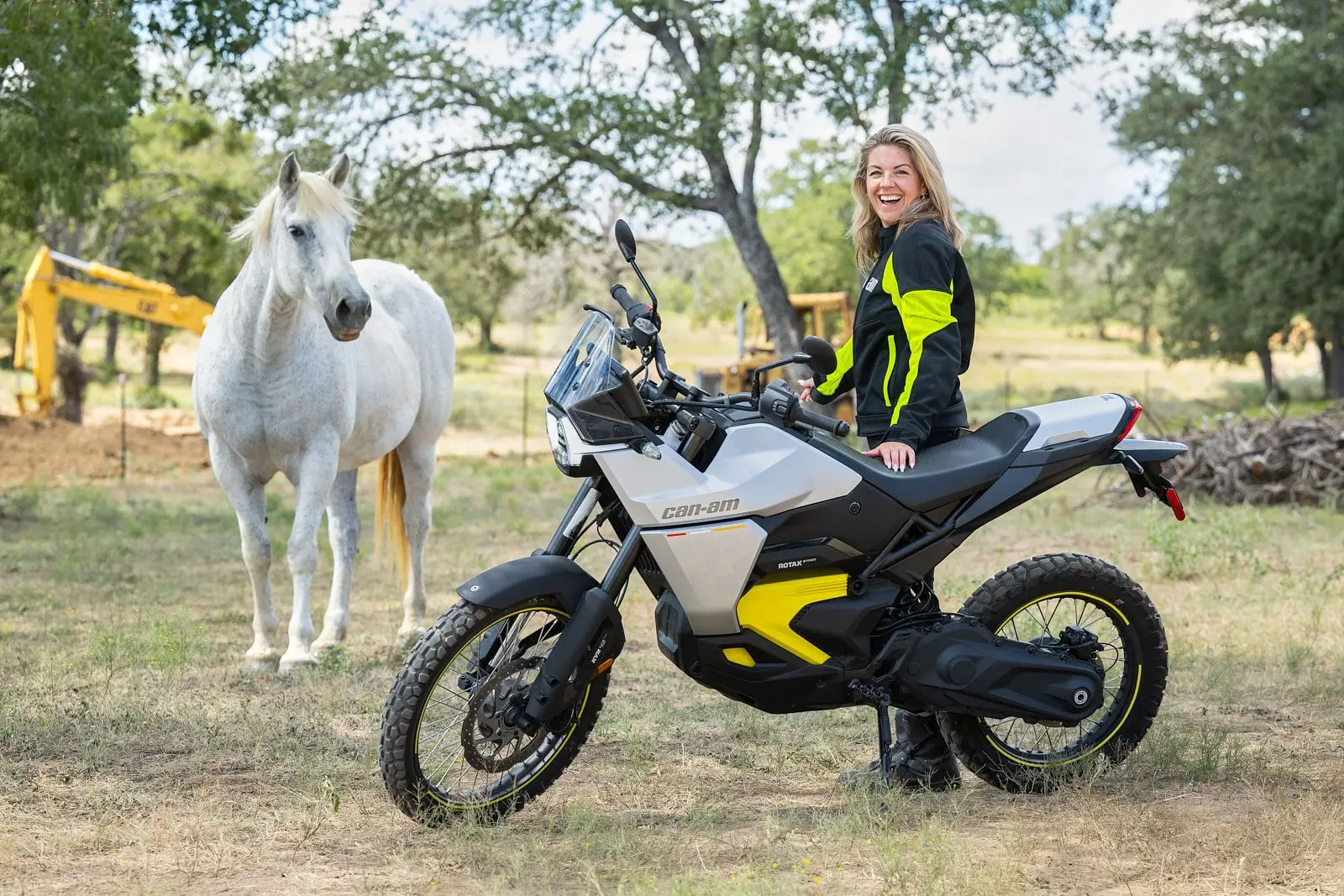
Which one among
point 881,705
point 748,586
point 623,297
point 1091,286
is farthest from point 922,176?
point 1091,286

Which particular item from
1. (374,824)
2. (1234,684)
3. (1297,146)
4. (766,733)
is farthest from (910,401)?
(1297,146)

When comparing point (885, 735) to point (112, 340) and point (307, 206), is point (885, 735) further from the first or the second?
point (112, 340)

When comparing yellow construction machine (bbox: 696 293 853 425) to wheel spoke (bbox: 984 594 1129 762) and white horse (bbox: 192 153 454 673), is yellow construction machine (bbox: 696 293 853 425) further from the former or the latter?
wheel spoke (bbox: 984 594 1129 762)

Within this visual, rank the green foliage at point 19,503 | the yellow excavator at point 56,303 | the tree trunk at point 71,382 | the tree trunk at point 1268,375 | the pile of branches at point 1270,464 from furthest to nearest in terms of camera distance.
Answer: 1. the tree trunk at point 1268,375
2. the tree trunk at point 71,382
3. the yellow excavator at point 56,303
4. the pile of branches at point 1270,464
5. the green foliage at point 19,503

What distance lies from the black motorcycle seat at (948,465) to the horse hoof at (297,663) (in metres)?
3.17

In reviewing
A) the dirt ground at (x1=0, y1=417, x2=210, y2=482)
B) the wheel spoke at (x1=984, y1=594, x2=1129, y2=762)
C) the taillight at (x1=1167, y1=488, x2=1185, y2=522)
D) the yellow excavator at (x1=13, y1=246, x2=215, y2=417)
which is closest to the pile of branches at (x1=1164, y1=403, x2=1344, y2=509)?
the wheel spoke at (x1=984, y1=594, x2=1129, y2=762)

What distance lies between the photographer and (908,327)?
4020 mm

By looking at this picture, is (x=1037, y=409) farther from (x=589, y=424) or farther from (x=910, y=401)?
(x=589, y=424)

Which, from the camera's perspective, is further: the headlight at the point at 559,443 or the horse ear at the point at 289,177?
the horse ear at the point at 289,177

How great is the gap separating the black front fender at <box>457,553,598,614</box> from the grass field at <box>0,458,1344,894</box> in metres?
0.66

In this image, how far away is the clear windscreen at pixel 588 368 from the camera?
149 inches

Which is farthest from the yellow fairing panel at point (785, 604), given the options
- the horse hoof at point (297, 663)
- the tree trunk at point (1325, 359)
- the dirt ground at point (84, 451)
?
the tree trunk at point (1325, 359)

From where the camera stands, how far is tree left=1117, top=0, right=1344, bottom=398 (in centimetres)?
2456

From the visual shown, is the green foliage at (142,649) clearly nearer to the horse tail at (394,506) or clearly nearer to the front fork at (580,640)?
the horse tail at (394,506)
